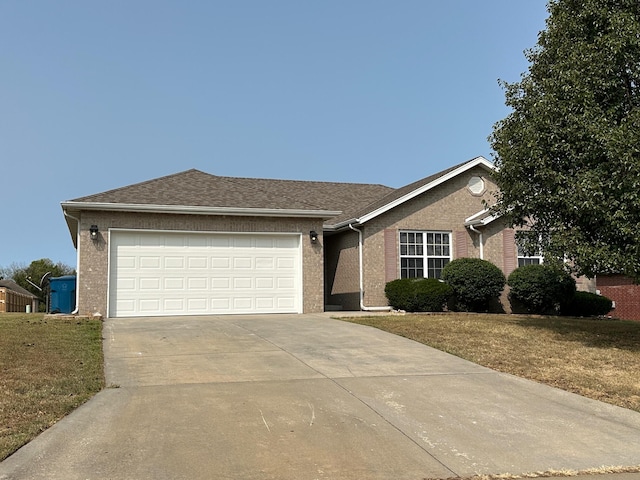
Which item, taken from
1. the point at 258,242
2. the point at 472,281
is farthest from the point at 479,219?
the point at 258,242

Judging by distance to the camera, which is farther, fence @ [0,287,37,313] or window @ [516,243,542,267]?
fence @ [0,287,37,313]

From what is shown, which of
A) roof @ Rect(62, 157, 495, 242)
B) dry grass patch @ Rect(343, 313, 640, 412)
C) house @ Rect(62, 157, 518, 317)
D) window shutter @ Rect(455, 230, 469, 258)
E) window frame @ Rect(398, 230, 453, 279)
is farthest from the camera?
window shutter @ Rect(455, 230, 469, 258)

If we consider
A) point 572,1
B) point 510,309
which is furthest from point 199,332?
point 510,309

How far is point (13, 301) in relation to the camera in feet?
113

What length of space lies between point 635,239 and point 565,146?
213cm

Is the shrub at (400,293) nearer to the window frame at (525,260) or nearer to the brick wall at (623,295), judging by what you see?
the window frame at (525,260)

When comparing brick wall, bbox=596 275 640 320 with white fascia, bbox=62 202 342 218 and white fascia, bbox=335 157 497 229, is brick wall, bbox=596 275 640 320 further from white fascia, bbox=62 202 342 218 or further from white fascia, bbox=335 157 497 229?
white fascia, bbox=62 202 342 218

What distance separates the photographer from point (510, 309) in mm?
19328

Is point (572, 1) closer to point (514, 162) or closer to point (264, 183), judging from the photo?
point (514, 162)

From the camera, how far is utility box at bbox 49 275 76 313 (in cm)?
1767

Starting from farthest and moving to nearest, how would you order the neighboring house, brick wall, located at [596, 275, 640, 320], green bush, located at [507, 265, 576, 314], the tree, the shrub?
the neighboring house, brick wall, located at [596, 275, 640, 320], green bush, located at [507, 265, 576, 314], the shrub, the tree

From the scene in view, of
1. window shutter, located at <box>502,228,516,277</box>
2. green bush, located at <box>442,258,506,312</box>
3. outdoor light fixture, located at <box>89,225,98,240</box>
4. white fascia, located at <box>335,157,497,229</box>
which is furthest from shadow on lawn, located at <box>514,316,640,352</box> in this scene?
outdoor light fixture, located at <box>89,225,98,240</box>

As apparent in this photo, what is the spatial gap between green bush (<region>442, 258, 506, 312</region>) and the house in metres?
1.00

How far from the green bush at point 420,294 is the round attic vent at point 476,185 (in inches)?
154
